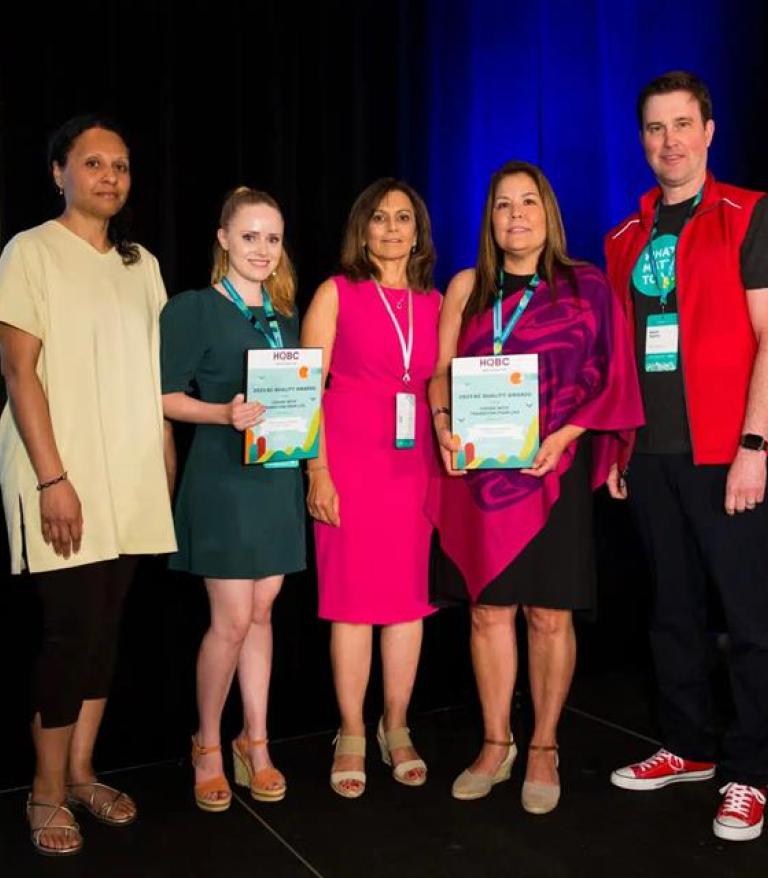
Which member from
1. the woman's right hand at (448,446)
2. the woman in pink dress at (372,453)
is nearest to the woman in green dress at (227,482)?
the woman in pink dress at (372,453)

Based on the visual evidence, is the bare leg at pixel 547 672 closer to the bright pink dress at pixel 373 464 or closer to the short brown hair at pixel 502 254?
the bright pink dress at pixel 373 464

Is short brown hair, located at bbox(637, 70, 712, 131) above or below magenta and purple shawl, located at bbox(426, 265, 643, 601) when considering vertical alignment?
above

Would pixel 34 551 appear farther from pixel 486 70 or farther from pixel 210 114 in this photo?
pixel 486 70

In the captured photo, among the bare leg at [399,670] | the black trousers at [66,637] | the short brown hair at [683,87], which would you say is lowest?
the bare leg at [399,670]

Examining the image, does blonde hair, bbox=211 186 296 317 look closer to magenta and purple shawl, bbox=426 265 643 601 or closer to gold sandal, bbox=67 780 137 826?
magenta and purple shawl, bbox=426 265 643 601

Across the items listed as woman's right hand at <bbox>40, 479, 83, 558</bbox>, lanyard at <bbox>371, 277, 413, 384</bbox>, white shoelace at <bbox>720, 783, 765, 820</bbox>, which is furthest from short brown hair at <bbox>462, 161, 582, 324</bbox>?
white shoelace at <bbox>720, 783, 765, 820</bbox>

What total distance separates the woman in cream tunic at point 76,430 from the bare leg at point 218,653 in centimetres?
20

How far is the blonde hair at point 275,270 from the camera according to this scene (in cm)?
252

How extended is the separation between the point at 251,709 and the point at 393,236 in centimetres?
125

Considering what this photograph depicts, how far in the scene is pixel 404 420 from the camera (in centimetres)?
261

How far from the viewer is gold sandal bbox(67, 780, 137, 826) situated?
2.46 metres

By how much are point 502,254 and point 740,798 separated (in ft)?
4.60

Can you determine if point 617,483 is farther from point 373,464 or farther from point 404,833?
point 404,833

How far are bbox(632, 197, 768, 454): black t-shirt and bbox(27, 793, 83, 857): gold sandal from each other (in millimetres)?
1598
